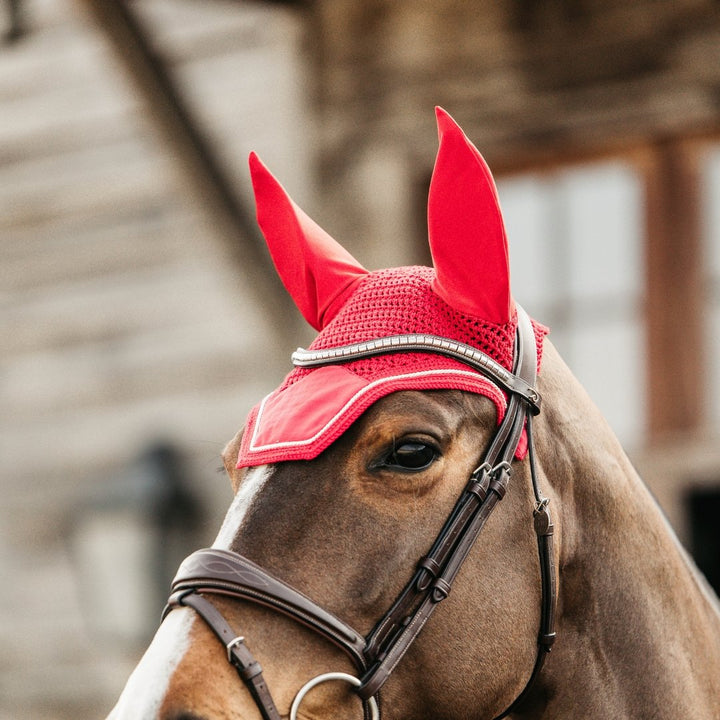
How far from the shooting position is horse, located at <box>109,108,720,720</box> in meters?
1.35

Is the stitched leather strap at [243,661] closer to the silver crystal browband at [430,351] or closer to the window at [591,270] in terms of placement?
the silver crystal browband at [430,351]

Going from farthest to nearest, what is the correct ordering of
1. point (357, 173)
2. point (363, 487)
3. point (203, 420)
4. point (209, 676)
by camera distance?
1. point (203, 420)
2. point (357, 173)
3. point (363, 487)
4. point (209, 676)

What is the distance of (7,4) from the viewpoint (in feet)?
10.6

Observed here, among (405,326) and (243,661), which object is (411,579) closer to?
(243,661)

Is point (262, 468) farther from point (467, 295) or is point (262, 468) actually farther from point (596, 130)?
point (596, 130)

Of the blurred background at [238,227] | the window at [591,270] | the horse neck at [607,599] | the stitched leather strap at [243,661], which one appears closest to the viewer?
the stitched leather strap at [243,661]

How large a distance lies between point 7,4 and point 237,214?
3.45 ft

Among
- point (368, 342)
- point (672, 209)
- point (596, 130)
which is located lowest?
point (368, 342)

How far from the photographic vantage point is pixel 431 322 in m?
1.54

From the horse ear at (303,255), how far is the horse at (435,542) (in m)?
0.01

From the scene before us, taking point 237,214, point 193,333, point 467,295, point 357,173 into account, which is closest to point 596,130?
point 357,173

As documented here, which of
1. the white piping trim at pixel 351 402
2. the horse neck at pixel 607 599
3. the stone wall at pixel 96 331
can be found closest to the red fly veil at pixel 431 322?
the white piping trim at pixel 351 402

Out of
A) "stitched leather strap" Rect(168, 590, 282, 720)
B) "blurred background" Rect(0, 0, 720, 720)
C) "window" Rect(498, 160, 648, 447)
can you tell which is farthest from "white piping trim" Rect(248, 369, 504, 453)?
"window" Rect(498, 160, 648, 447)

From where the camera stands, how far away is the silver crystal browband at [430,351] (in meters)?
1.50
